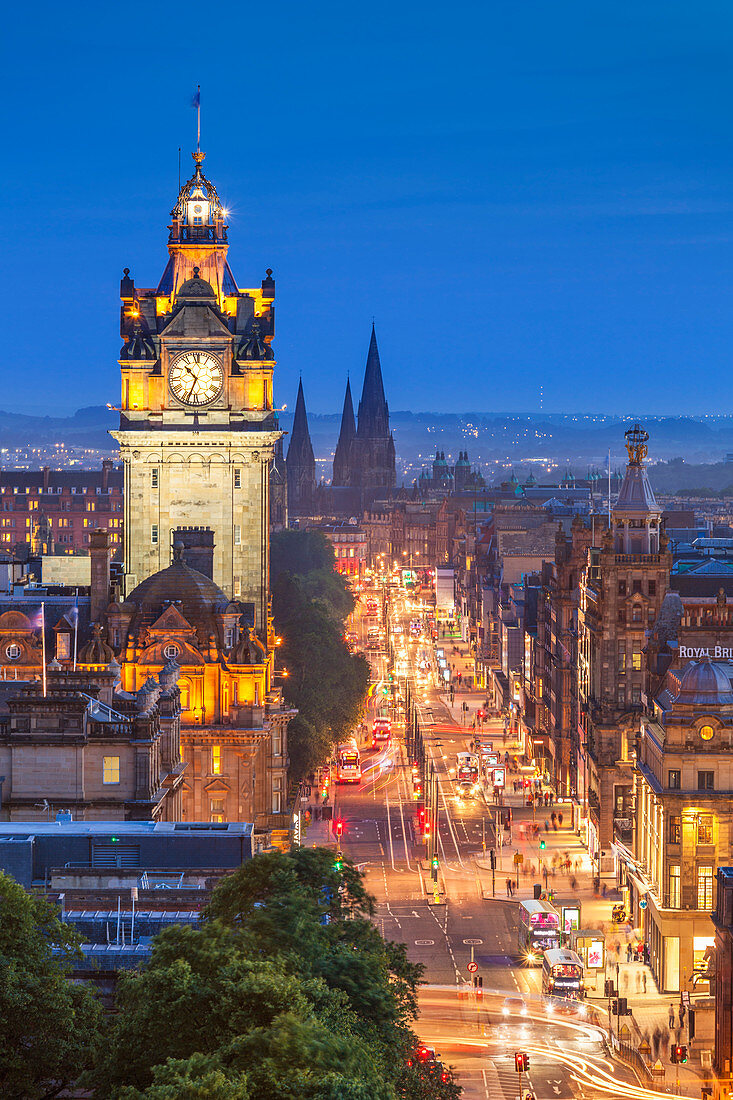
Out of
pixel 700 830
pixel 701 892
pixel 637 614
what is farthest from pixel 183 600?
pixel 701 892

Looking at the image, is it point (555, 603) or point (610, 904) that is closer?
point (610, 904)

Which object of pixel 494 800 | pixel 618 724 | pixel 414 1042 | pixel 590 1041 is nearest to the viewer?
pixel 414 1042

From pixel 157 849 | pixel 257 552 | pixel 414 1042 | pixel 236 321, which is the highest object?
pixel 236 321

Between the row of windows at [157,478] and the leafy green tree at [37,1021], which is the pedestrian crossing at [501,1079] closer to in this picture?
the leafy green tree at [37,1021]

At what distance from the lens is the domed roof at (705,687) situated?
10760 cm

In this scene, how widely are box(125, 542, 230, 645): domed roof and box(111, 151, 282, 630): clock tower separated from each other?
46.9ft

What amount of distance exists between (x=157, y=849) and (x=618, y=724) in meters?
63.3

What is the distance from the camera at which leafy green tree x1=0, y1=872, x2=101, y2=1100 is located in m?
53.0

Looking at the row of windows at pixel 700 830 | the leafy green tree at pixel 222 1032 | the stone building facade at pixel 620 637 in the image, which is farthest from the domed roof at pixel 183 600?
the leafy green tree at pixel 222 1032

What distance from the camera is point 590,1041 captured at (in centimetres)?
9406

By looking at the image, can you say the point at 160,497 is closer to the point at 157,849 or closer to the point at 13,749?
the point at 13,749

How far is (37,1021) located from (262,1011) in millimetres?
8111

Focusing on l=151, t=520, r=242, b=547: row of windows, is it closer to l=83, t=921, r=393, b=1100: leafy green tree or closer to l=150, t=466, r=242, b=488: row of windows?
l=150, t=466, r=242, b=488: row of windows

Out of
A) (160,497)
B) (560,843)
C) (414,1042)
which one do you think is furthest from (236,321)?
(414,1042)
